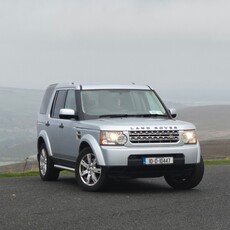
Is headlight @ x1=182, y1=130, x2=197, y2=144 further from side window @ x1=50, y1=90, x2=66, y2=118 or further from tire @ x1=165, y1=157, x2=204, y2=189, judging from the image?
side window @ x1=50, y1=90, x2=66, y2=118

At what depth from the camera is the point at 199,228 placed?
863cm

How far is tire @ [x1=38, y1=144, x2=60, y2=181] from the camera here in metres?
15.1

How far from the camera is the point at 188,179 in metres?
13.3

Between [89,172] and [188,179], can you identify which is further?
[188,179]

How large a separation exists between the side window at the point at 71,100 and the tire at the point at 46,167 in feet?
4.38

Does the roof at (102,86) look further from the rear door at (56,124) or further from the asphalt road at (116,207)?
the asphalt road at (116,207)

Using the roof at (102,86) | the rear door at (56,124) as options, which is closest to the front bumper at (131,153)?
the roof at (102,86)

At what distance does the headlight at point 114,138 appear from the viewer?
40.5ft

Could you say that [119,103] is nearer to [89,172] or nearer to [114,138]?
[114,138]

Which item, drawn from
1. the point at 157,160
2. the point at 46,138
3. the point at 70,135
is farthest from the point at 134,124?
the point at 46,138

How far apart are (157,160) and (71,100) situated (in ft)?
8.94

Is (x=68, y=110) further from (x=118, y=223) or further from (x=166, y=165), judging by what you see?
(x=118, y=223)

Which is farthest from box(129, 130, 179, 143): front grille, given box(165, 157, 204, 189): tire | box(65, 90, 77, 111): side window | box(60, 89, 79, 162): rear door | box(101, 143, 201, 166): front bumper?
box(65, 90, 77, 111): side window

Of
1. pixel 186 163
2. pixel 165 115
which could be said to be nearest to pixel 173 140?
pixel 186 163
